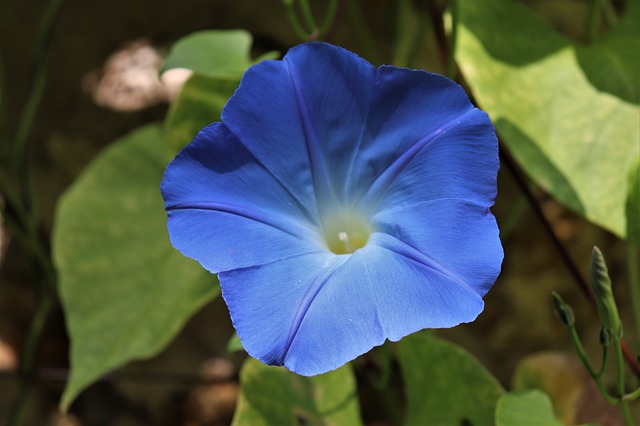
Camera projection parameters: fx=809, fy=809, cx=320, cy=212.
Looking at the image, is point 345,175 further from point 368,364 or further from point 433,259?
point 368,364

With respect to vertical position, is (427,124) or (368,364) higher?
(427,124)

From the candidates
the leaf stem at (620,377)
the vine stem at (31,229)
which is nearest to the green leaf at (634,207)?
the leaf stem at (620,377)

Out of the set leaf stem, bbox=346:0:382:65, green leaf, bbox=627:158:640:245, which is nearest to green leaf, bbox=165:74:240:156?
leaf stem, bbox=346:0:382:65

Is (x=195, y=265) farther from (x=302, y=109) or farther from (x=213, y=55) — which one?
(x=302, y=109)

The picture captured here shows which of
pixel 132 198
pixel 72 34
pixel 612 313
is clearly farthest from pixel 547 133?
pixel 72 34

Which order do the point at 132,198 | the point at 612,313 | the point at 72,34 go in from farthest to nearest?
the point at 72,34 → the point at 132,198 → the point at 612,313

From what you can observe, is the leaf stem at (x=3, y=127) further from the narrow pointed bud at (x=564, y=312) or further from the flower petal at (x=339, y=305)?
the narrow pointed bud at (x=564, y=312)
